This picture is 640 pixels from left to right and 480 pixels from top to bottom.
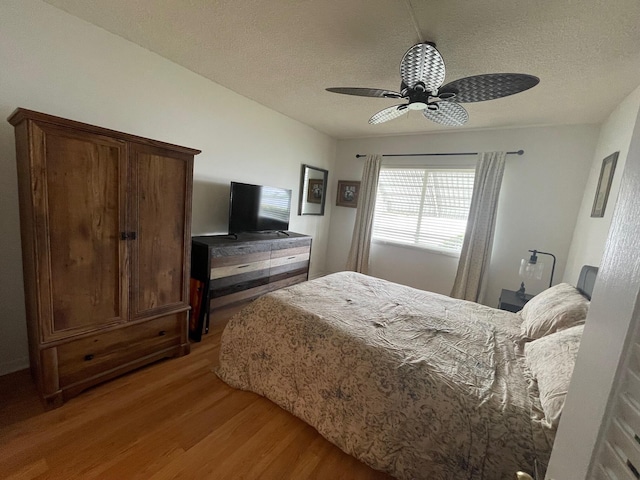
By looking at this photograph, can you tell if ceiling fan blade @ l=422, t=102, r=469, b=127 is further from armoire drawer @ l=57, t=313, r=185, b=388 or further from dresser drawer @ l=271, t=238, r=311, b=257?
armoire drawer @ l=57, t=313, r=185, b=388

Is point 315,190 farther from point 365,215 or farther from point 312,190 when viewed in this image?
point 365,215

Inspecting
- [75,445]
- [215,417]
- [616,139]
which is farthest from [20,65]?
[616,139]

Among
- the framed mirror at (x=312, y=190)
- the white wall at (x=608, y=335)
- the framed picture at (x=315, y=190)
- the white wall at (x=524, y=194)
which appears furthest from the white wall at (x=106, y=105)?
the white wall at (x=608, y=335)

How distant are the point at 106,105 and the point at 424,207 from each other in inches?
145

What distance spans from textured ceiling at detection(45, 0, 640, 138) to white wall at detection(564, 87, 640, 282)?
15 cm

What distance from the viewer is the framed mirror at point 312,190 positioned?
4.05 m

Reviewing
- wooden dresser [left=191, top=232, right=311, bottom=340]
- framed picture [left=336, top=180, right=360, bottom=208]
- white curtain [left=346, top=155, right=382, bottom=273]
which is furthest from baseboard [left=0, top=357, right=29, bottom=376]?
framed picture [left=336, top=180, right=360, bottom=208]

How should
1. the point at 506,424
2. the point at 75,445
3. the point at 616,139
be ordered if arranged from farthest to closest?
the point at 616,139
the point at 75,445
the point at 506,424

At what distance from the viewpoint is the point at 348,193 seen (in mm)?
4422

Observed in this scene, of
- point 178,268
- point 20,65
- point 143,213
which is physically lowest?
point 178,268

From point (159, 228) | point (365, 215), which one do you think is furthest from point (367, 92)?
point (365, 215)

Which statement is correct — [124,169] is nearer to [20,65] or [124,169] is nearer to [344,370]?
[20,65]

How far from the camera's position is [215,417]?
1643mm

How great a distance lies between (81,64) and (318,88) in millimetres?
1839
